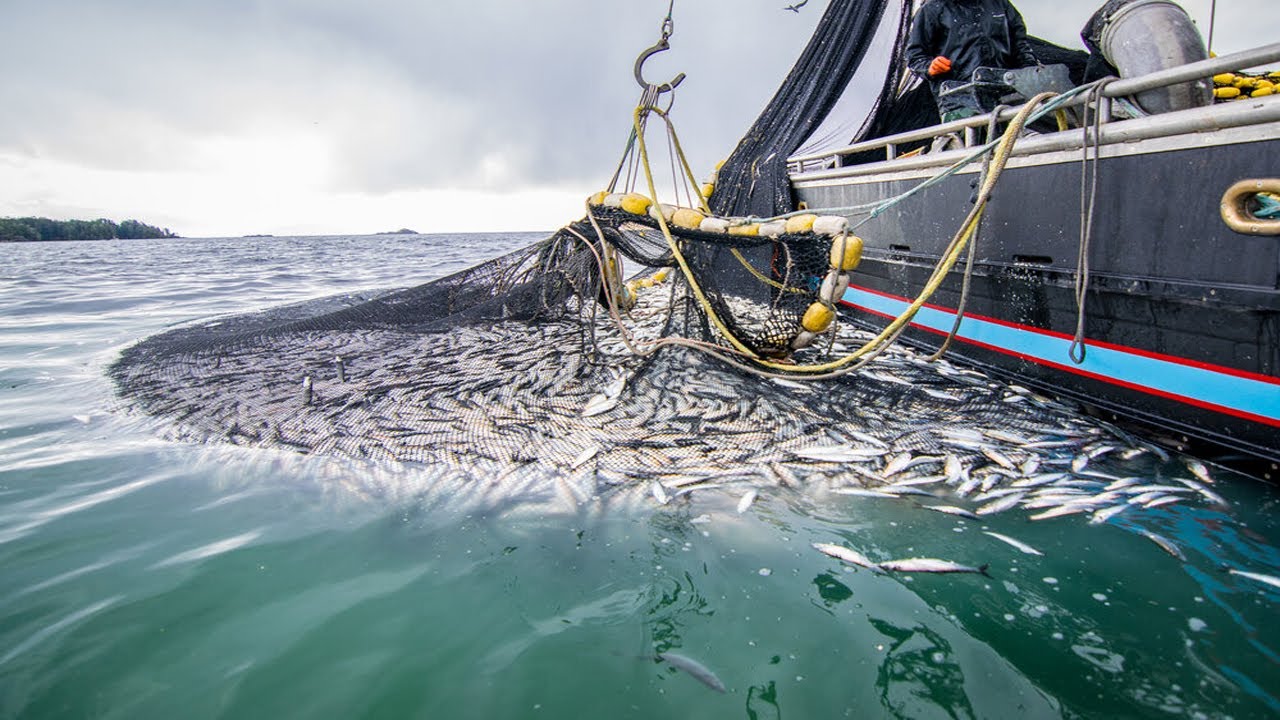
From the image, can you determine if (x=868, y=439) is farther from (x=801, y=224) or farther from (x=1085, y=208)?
(x=1085, y=208)

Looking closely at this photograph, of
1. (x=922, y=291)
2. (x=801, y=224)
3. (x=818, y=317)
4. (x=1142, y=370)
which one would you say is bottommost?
(x=1142, y=370)

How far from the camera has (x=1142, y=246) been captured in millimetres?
3945

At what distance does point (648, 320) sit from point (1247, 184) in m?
5.98

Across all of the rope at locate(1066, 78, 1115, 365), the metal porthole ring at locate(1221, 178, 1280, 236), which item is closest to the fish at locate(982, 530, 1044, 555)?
the rope at locate(1066, 78, 1115, 365)

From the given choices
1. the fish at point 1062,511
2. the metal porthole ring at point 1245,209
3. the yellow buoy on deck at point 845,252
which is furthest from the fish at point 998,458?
the metal porthole ring at point 1245,209

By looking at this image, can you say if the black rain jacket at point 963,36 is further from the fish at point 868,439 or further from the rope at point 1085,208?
the fish at point 868,439

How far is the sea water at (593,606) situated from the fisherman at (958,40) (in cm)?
474

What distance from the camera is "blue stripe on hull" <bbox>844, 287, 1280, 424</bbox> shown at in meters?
3.46

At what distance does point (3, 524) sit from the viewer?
10.8ft

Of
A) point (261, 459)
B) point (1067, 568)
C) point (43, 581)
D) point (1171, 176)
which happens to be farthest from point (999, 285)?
point (43, 581)

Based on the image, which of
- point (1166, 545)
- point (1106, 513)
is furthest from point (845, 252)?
point (1166, 545)

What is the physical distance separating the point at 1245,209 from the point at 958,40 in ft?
13.4

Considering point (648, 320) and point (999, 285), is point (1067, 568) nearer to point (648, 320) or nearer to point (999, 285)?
point (999, 285)

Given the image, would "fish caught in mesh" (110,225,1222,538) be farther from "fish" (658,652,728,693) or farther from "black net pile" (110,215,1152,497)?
"fish" (658,652,728,693)
